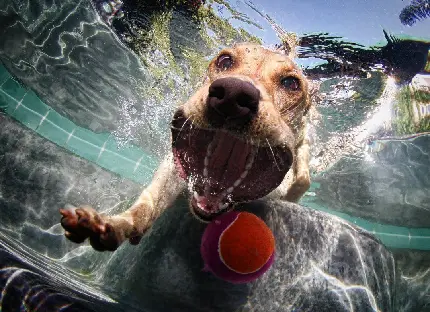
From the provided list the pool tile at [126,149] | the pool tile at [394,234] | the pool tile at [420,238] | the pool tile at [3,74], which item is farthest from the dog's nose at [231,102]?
the pool tile at [394,234]

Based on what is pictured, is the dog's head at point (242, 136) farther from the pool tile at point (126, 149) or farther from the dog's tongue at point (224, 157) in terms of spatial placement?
the pool tile at point (126, 149)

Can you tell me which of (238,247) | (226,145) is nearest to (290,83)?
(226,145)

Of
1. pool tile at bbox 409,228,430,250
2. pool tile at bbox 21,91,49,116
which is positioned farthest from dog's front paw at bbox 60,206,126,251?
pool tile at bbox 409,228,430,250

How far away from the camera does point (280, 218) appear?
11.0ft

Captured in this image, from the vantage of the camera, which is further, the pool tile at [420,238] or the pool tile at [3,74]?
the pool tile at [420,238]

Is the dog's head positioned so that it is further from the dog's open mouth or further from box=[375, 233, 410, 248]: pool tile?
box=[375, 233, 410, 248]: pool tile

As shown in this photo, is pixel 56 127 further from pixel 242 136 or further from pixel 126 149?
pixel 242 136

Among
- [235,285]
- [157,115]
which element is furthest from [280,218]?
[157,115]

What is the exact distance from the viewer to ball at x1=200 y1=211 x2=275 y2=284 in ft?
7.73

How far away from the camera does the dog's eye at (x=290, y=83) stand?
286cm

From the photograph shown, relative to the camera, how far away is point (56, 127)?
734 inches

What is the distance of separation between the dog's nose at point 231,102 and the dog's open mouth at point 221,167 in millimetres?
394

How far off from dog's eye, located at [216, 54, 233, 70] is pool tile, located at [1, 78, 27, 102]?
1700 centimetres

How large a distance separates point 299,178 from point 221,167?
181 cm
